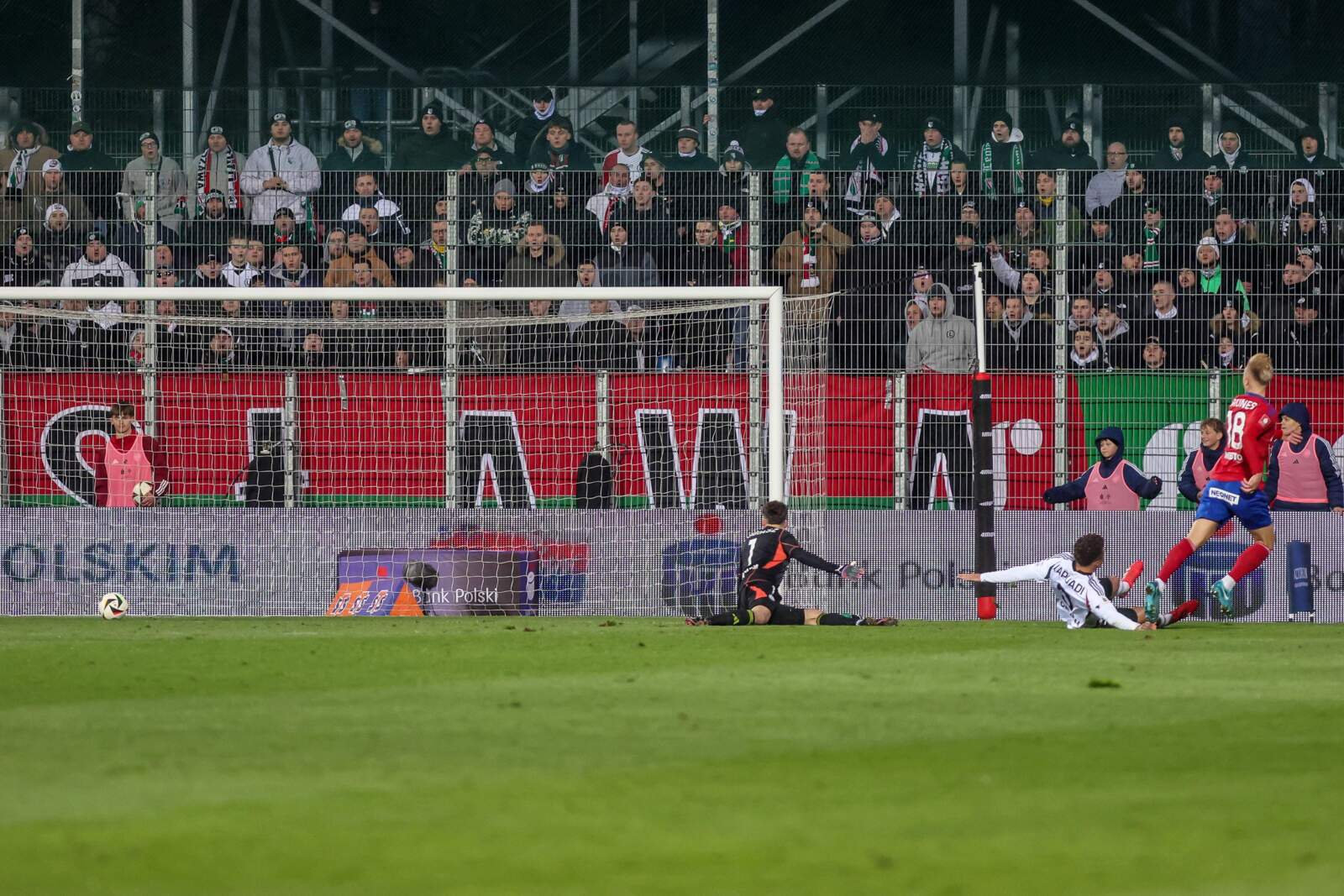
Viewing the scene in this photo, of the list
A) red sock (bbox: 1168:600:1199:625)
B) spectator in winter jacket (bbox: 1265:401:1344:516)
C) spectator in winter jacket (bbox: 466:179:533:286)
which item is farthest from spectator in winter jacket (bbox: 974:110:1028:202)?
red sock (bbox: 1168:600:1199:625)

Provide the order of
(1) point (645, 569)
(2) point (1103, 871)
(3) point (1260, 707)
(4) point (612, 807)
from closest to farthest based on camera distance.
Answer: (2) point (1103, 871)
(4) point (612, 807)
(3) point (1260, 707)
(1) point (645, 569)

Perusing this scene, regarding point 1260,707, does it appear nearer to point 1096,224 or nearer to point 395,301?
point 1096,224

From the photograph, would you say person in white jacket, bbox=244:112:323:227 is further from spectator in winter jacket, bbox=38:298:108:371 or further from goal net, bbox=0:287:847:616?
spectator in winter jacket, bbox=38:298:108:371

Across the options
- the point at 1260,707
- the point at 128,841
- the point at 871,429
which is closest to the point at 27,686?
the point at 128,841

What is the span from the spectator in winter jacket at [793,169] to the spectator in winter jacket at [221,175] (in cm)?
505

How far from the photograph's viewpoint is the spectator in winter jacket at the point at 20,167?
694 inches

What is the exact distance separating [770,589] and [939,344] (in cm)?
337

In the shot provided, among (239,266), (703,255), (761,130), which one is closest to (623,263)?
(703,255)

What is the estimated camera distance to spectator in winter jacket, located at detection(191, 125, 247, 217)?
17.6 metres

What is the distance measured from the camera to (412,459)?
1695 cm

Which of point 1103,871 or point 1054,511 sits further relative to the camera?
point 1054,511

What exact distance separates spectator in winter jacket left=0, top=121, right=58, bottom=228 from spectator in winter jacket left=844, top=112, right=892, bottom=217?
7724mm

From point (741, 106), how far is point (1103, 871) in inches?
609

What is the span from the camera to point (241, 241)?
17.5 meters
